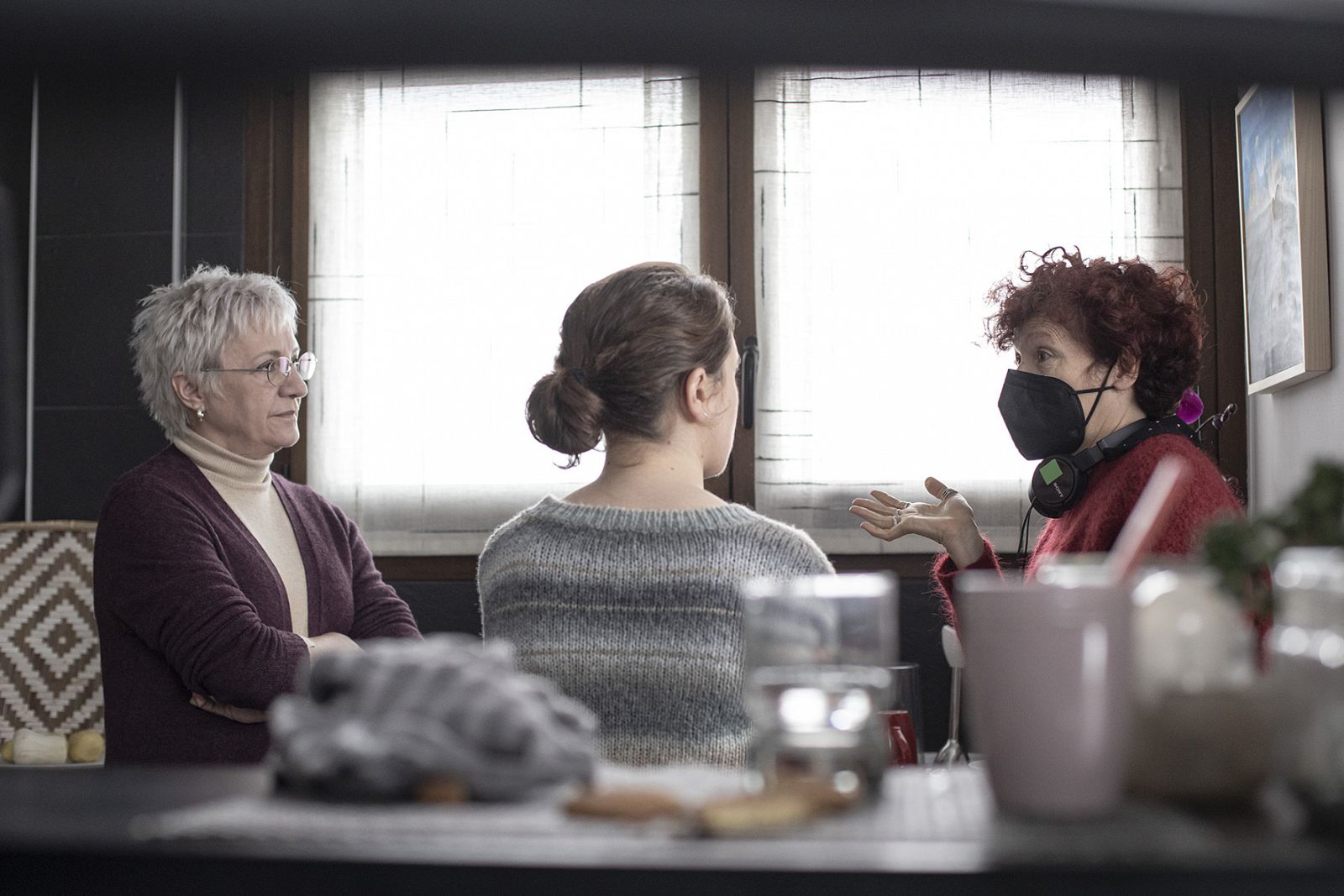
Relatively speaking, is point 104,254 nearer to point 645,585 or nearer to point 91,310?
point 91,310

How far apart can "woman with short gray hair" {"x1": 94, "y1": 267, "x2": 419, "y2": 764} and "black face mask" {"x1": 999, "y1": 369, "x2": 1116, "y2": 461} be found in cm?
112

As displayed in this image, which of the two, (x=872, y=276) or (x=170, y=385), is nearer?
(x=170, y=385)

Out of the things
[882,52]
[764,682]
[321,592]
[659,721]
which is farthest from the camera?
[321,592]

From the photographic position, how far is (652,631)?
52.9 inches

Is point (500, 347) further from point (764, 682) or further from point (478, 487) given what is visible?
point (764, 682)

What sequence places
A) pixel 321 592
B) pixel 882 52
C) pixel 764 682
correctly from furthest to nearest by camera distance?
pixel 321 592
pixel 764 682
pixel 882 52

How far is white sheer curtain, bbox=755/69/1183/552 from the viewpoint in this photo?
311 centimetres

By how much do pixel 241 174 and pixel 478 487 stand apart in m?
1.01

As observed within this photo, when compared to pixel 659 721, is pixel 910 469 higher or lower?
higher

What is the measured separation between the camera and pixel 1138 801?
0.55 meters

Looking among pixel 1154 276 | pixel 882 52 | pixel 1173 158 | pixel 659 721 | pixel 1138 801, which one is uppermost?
pixel 1173 158

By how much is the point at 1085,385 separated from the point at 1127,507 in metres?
0.27

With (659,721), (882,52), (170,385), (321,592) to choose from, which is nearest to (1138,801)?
(882,52)

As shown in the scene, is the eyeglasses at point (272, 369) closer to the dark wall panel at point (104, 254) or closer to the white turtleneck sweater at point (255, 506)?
the white turtleneck sweater at point (255, 506)
